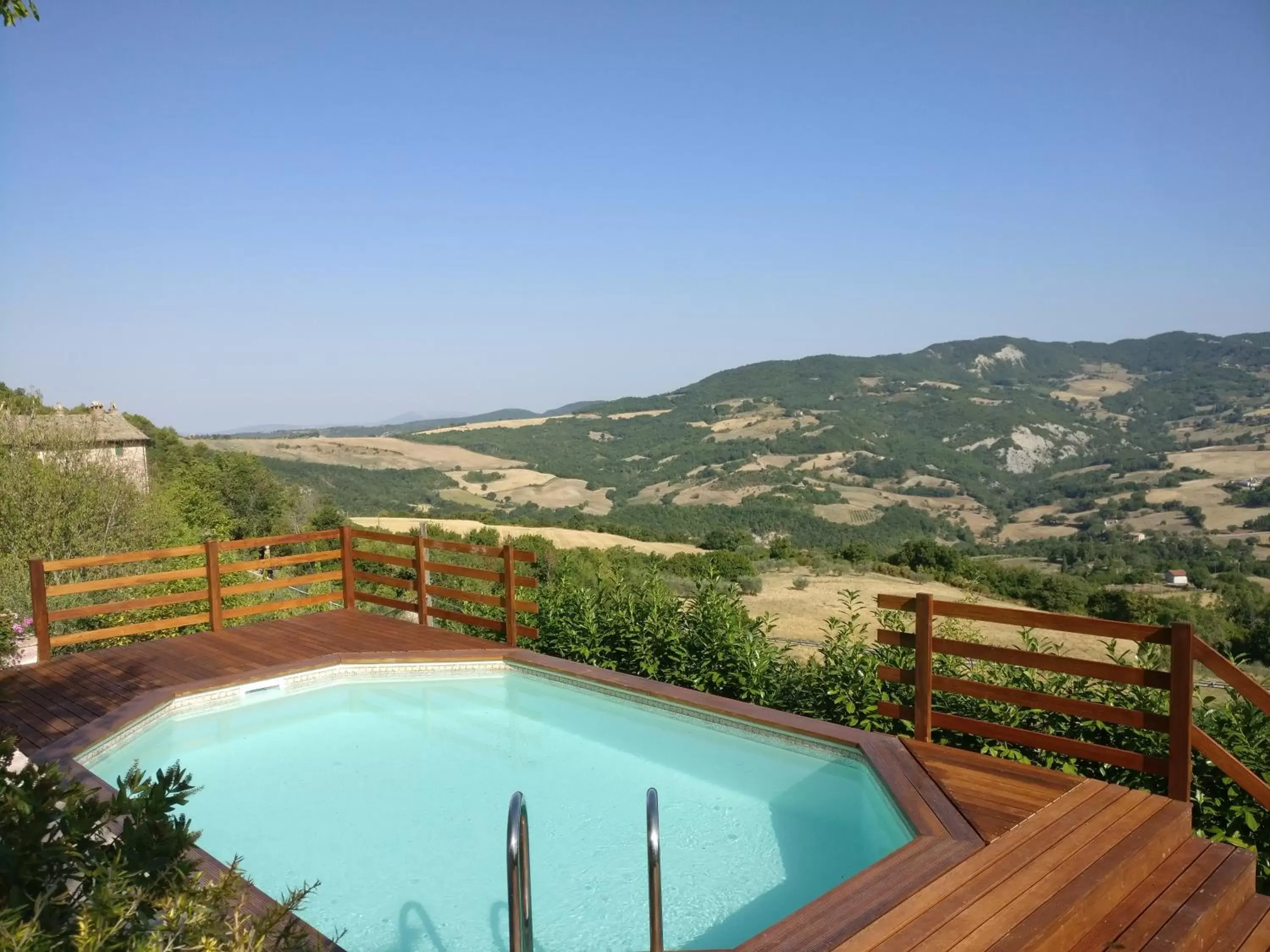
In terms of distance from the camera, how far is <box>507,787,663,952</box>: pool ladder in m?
2.31

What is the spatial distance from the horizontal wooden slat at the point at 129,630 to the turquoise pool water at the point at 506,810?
5.31ft

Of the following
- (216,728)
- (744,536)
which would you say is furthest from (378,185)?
(744,536)

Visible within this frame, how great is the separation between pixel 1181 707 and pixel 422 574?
609 centimetres

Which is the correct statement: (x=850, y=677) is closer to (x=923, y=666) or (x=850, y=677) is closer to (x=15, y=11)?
(x=923, y=666)

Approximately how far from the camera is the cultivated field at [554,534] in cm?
3150

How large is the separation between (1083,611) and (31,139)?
974 inches

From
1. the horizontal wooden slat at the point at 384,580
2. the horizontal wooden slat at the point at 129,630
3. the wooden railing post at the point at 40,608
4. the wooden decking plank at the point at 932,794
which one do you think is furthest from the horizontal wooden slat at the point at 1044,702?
the wooden railing post at the point at 40,608

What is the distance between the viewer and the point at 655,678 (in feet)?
20.5

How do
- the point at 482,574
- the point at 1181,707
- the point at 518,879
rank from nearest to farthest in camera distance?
the point at 518,879 < the point at 1181,707 < the point at 482,574

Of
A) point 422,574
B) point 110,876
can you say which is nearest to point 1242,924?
point 110,876

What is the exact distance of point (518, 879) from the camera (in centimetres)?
236

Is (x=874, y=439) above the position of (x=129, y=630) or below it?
below

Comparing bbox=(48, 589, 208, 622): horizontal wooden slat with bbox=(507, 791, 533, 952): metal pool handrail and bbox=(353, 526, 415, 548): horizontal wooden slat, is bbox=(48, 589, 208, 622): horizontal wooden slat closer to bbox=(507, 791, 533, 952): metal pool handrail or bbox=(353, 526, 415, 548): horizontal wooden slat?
bbox=(353, 526, 415, 548): horizontal wooden slat

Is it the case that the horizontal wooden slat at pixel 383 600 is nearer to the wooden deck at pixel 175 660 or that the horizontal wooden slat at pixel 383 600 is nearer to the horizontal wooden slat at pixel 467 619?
the wooden deck at pixel 175 660
